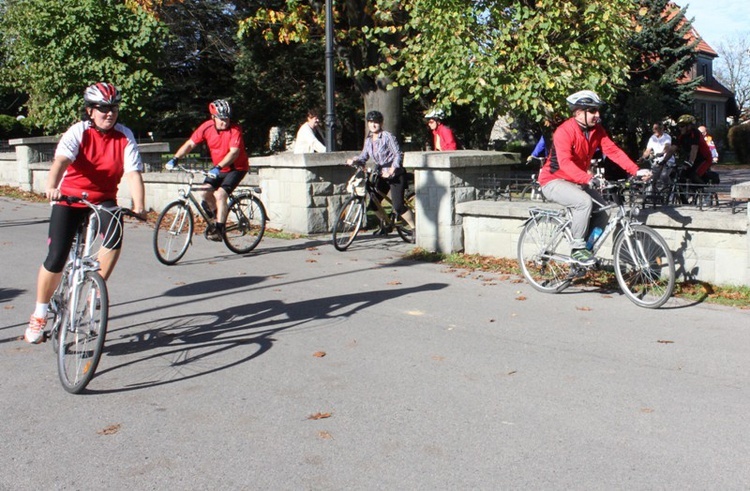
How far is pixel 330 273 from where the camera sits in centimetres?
960

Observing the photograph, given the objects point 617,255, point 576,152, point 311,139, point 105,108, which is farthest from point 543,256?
point 311,139

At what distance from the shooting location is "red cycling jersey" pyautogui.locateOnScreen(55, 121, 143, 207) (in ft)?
19.3

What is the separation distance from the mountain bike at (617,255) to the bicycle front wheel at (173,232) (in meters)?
4.05

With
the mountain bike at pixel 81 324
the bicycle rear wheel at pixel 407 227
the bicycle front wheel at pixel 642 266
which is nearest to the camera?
the mountain bike at pixel 81 324

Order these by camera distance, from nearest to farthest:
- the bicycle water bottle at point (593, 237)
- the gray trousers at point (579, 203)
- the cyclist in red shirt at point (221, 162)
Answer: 1. the gray trousers at point (579, 203)
2. the bicycle water bottle at point (593, 237)
3. the cyclist in red shirt at point (221, 162)

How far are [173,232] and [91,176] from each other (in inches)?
170

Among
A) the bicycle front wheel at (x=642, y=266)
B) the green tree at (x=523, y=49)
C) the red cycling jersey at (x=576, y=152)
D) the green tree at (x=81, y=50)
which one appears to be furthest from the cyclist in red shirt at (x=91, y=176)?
the green tree at (x=81, y=50)

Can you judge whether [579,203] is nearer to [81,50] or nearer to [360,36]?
[360,36]

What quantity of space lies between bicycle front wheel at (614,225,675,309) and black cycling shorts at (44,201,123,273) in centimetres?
428

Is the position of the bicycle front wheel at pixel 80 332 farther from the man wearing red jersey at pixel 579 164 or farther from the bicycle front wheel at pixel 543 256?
the bicycle front wheel at pixel 543 256

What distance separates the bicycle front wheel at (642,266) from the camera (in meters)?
7.54

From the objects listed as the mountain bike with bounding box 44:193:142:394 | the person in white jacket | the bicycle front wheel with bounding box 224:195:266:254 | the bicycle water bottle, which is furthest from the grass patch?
the mountain bike with bounding box 44:193:142:394

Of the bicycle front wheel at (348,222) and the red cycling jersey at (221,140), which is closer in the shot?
the red cycling jersey at (221,140)

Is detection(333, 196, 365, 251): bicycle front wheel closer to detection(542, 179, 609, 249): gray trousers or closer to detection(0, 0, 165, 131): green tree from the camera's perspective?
detection(542, 179, 609, 249): gray trousers
